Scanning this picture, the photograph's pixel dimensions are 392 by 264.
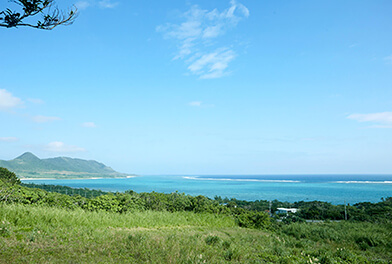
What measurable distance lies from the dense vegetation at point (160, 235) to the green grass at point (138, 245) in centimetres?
2

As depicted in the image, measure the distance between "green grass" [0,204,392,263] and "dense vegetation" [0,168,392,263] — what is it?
15mm

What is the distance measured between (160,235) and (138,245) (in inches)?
61.3

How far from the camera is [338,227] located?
31.5 ft

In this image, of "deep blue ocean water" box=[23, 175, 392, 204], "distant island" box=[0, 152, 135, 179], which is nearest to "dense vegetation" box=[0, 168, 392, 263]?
"deep blue ocean water" box=[23, 175, 392, 204]

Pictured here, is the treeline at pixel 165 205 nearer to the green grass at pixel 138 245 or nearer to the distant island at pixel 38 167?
the green grass at pixel 138 245

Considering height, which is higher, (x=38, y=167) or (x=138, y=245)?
(x=38, y=167)

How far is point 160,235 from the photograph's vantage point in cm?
691

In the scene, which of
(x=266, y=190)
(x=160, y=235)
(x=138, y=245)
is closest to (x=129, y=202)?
(x=160, y=235)

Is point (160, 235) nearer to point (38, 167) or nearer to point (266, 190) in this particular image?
point (266, 190)

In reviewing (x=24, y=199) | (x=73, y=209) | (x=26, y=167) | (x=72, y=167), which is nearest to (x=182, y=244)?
(x=73, y=209)

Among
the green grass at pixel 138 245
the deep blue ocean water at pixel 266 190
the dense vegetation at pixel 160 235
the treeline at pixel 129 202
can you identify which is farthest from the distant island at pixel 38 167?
the green grass at pixel 138 245

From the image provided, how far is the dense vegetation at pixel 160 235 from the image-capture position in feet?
16.0

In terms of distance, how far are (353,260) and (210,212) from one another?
266 inches

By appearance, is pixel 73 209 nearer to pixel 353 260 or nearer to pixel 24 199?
pixel 24 199
